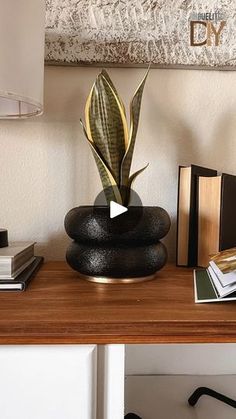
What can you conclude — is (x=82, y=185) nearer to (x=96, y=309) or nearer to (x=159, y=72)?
(x=159, y=72)

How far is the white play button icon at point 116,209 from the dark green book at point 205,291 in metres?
0.16

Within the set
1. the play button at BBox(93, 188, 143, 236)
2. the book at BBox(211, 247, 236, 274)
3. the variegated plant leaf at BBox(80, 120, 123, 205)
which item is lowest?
the book at BBox(211, 247, 236, 274)

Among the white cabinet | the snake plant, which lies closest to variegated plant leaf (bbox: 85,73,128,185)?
the snake plant

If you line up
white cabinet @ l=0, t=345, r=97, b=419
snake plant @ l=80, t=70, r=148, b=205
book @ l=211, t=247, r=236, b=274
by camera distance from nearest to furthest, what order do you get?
white cabinet @ l=0, t=345, r=97, b=419 → book @ l=211, t=247, r=236, b=274 → snake plant @ l=80, t=70, r=148, b=205

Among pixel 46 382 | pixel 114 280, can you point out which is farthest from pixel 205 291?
pixel 46 382

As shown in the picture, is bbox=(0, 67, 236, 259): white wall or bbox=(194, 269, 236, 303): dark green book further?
bbox=(0, 67, 236, 259): white wall

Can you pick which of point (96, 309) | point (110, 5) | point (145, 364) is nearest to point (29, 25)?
point (110, 5)

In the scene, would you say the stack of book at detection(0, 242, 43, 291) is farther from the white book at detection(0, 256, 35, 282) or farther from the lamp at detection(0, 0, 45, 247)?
the lamp at detection(0, 0, 45, 247)

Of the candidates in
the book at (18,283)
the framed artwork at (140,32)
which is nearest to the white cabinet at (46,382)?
the book at (18,283)

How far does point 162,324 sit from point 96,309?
89 millimetres

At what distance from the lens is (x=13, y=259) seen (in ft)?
1.96

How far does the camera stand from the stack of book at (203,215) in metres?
0.73

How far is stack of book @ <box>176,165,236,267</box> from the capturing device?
0.73 m

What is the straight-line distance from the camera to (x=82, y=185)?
0.87 m
